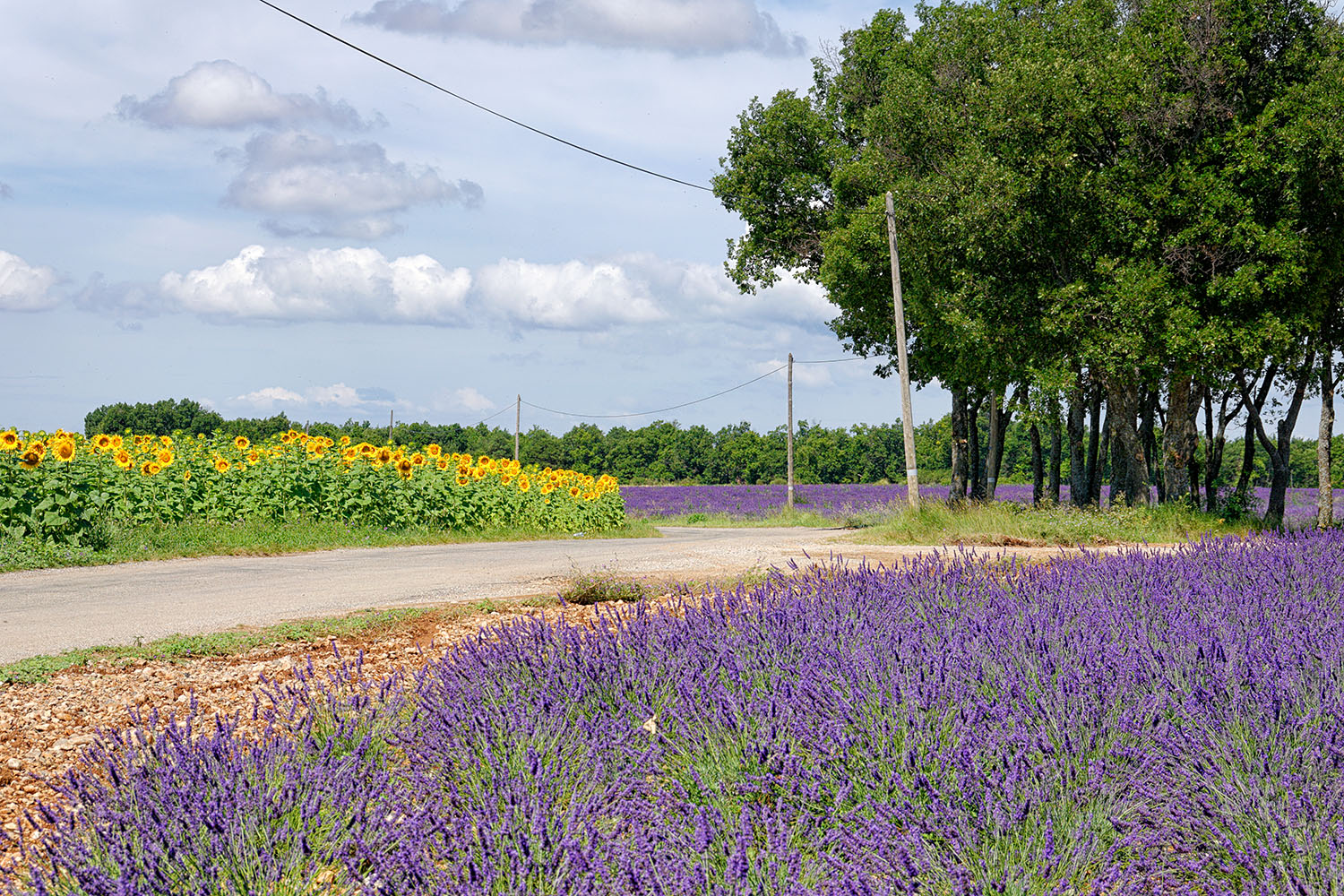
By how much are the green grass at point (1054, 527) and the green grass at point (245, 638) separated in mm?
A: 9326

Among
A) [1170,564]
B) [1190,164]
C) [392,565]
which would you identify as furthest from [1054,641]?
[1190,164]

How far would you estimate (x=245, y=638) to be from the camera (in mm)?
5977

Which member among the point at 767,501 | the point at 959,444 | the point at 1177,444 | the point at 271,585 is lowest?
the point at 767,501

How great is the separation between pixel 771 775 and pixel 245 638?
4.24 m

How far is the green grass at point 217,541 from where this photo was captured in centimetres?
1059

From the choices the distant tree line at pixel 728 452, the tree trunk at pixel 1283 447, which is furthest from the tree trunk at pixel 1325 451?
the distant tree line at pixel 728 452

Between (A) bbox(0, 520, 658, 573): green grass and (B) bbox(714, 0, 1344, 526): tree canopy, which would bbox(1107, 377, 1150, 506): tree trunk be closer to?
(B) bbox(714, 0, 1344, 526): tree canopy

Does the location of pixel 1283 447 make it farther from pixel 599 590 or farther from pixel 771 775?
pixel 771 775

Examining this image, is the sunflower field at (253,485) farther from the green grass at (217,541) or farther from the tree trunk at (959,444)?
the tree trunk at (959,444)

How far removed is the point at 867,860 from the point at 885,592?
310cm

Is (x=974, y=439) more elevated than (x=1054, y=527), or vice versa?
(x=974, y=439)

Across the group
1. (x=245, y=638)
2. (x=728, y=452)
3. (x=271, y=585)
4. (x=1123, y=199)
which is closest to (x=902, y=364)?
(x=1123, y=199)

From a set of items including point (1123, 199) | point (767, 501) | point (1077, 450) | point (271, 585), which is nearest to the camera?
point (271, 585)

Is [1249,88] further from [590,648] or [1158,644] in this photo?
[590,648]
